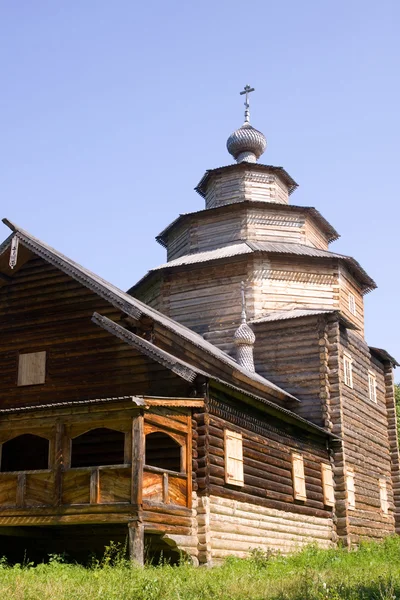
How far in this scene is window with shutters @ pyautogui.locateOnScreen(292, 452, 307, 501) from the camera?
856 inches

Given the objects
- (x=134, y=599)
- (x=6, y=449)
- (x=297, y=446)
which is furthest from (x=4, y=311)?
(x=134, y=599)

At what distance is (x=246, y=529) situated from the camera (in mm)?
18578

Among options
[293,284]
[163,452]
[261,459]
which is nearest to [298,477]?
[261,459]

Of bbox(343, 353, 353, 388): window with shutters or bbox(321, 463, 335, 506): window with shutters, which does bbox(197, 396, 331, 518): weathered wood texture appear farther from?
bbox(343, 353, 353, 388): window with shutters

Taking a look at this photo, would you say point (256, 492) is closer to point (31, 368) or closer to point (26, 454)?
point (26, 454)

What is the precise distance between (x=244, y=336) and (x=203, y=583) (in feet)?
45.7

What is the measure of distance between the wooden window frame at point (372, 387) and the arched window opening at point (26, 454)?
14.0 m

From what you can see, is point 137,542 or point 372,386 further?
point 372,386

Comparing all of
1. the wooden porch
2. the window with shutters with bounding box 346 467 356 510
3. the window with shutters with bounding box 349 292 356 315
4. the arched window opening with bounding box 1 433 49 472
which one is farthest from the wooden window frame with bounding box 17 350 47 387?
the window with shutters with bounding box 349 292 356 315

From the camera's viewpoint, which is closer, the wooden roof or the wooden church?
the wooden church

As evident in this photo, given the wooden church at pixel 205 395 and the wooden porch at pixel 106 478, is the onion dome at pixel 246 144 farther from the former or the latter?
the wooden porch at pixel 106 478

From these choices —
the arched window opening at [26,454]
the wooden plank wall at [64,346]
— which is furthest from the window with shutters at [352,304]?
the arched window opening at [26,454]

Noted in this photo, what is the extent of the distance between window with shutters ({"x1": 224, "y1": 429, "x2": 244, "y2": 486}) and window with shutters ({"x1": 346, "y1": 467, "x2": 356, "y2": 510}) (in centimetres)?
735

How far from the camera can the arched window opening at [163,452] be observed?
57.7ft
